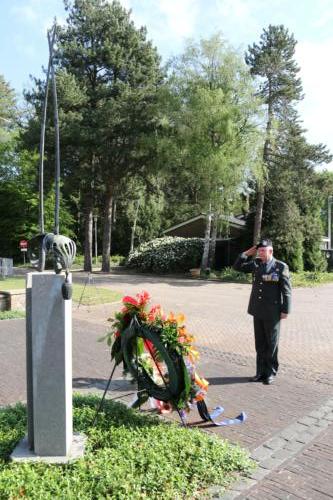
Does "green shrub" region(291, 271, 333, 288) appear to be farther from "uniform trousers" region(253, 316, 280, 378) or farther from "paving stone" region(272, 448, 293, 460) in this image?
"paving stone" region(272, 448, 293, 460)

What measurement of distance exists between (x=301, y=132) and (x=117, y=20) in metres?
12.8

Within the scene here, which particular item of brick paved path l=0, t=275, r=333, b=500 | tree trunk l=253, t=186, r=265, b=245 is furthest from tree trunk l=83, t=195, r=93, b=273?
brick paved path l=0, t=275, r=333, b=500

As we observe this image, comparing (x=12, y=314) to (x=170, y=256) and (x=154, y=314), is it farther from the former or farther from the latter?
(x=170, y=256)

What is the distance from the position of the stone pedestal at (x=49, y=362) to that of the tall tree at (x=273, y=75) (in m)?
22.7

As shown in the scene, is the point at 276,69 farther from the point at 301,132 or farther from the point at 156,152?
the point at 156,152

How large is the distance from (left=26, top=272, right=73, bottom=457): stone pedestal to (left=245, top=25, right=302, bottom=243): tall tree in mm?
22744

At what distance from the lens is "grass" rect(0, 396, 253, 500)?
3.23 m

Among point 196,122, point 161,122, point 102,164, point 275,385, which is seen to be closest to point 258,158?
point 196,122

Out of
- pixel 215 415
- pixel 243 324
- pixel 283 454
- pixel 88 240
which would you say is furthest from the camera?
pixel 88 240

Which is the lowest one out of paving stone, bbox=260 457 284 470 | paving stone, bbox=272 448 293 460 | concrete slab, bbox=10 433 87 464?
paving stone, bbox=260 457 284 470

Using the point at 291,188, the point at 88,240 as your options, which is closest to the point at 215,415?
the point at 291,188

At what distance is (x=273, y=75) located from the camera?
26172 millimetres

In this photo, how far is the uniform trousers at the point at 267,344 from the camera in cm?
613

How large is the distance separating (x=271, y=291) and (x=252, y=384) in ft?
4.25
